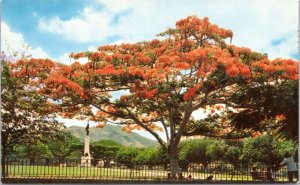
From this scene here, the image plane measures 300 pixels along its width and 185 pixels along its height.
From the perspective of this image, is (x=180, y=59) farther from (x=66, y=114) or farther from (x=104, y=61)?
(x=66, y=114)

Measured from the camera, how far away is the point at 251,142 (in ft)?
109

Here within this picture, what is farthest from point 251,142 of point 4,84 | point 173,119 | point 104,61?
point 4,84

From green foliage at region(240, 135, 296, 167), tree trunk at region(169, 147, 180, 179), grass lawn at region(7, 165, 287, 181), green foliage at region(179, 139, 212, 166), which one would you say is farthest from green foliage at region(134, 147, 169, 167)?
tree trunk at region(169, 147, 180, 179)

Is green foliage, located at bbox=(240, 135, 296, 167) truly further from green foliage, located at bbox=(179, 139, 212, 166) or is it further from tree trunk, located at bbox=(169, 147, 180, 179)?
tree trunk, located at bbox=(169, 147, 180, 179)

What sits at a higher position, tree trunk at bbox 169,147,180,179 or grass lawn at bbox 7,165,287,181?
tree trunk at bbox 169,147,180,179

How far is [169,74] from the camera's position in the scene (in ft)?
49.9

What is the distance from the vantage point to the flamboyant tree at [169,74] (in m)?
14.5

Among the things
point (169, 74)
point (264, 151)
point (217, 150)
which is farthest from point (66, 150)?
point (169, 74)

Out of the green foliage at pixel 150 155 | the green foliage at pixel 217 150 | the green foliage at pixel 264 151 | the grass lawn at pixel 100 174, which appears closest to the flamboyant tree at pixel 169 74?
the grass lawn at pixel 100 174

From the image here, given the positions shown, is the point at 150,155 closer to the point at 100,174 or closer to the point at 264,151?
the point at 264,151

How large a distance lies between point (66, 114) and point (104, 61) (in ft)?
13.9

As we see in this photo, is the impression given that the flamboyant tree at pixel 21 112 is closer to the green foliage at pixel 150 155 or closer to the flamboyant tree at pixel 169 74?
the flamboyant tree at pixel 169 74

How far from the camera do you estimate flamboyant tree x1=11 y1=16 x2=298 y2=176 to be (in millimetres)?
14547

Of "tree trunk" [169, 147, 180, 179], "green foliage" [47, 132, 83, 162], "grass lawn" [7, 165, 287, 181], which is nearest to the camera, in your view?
"grass lawn" [7, 165, 287, 181]
